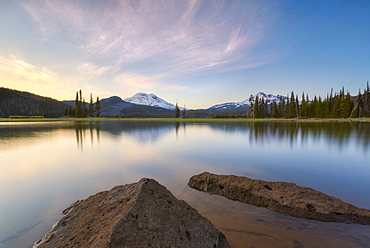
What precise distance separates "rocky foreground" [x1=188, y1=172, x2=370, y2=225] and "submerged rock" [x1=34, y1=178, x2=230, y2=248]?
2429 millimetres

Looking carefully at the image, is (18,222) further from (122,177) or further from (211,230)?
(211,230)

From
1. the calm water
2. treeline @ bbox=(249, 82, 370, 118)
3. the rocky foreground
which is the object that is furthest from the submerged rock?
treeline @ bbox=(249, 82, 370, 118)

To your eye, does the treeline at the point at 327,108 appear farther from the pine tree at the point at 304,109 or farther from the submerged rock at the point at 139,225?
the submerged rock at the point at 139,225

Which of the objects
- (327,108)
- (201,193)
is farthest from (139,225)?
(327,108)

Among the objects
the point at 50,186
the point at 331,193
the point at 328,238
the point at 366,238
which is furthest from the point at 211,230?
the point at 50,186

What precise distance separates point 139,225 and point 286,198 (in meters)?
4.68

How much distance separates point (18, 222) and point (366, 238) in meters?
8.78

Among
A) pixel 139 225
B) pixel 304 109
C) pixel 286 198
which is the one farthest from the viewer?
pixel 304 109

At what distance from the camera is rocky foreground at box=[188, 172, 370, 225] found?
15.5 feet

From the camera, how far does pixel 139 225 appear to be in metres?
2.91

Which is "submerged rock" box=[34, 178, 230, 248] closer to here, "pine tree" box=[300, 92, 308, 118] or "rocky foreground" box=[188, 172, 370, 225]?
"rocky foreground" box=[188, 172, 370, 225]

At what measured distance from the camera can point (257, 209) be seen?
529cm

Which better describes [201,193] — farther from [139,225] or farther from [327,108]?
[327,108]

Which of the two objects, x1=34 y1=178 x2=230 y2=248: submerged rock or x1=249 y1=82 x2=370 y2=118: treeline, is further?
x1=249 y1=82 x2=370 y2=118: treeline
